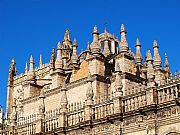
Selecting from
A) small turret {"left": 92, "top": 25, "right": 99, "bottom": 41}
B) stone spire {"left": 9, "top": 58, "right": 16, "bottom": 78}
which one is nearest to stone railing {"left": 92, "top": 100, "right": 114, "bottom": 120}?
small turret {"left": 92, "top": 25, "right": 99, "bottom": 41}

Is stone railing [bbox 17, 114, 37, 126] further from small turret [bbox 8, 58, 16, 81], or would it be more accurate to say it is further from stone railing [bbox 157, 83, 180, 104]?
small turret [bbox 8, 58, 16, 81]

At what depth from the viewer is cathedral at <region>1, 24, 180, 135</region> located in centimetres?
2416

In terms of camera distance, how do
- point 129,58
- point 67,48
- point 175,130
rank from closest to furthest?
point 175,130 → point 129,58 → point 67,48

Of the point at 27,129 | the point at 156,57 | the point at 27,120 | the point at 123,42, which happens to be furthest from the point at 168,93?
the point at 27,120

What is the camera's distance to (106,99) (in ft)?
94.0

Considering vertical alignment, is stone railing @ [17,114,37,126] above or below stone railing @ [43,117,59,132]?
above

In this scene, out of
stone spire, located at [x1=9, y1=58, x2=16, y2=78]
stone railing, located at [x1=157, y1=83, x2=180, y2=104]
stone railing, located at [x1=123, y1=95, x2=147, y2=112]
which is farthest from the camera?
stone spire, located at [x1=9, y1=58, x2=16, y2=78]

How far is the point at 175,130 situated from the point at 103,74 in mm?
14918

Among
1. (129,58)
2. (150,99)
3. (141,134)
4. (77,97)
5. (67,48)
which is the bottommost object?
(141,134)

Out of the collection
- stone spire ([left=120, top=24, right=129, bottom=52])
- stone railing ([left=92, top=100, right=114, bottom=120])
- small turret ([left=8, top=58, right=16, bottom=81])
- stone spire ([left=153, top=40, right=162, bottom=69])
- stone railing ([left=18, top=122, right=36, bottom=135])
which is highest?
small turret ([left=8, top=58, right=16, bottom=81])

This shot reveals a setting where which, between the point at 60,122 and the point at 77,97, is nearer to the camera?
the point at 60,122

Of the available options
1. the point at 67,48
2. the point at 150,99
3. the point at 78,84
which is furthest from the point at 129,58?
the point at 67,48

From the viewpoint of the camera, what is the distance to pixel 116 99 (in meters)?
26.6

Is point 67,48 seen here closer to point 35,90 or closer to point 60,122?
point 35,90
